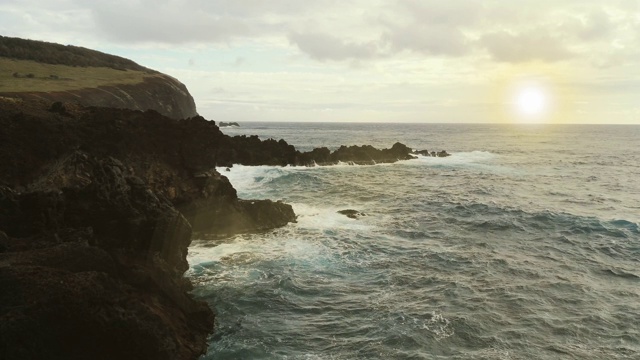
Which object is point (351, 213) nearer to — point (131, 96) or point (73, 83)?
point (73, 83)

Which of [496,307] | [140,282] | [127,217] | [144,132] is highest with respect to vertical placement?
[144,132]

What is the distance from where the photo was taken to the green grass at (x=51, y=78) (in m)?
43.5

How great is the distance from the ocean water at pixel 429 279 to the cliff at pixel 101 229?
111 inches

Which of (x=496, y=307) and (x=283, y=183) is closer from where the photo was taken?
(x=496, y=307)

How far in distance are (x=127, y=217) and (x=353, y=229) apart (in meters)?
18.9

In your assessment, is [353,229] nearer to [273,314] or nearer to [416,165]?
[273,314]

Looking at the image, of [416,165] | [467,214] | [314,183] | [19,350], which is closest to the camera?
[19,350]

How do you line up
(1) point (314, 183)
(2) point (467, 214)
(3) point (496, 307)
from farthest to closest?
(1) point (314, 183) → (2) point (467, 214) → (3) point (496, 307)

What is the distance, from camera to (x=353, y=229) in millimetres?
33188

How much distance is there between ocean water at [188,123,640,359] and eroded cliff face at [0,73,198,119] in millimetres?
20428

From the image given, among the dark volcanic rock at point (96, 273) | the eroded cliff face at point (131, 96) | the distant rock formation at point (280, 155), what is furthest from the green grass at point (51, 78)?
the dark volcanic rock at point (96, 273)

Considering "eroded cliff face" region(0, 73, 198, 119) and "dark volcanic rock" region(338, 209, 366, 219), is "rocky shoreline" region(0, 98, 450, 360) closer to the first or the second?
"dark volcanic rock" region(338, 209, 366, 219)

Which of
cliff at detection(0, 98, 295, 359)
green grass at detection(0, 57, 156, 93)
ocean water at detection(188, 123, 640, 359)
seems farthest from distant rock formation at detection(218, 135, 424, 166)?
cliff at detection(0, 98, 295, 359)

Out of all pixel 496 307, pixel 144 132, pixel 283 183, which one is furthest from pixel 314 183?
pixel 496 307
